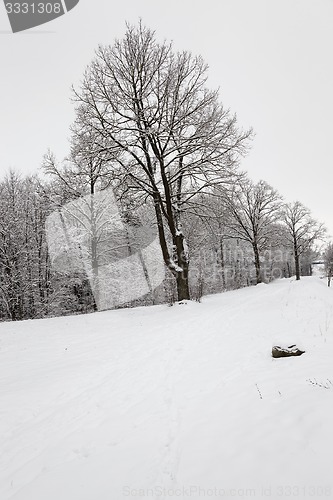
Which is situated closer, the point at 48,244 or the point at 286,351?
the point at 286,351

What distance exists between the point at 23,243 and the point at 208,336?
16.1m

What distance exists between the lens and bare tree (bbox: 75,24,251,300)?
10812 millimetres

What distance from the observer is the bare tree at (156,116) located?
1081 centimetres

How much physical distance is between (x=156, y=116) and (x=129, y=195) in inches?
152

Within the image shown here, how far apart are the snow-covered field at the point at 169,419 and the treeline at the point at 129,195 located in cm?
701

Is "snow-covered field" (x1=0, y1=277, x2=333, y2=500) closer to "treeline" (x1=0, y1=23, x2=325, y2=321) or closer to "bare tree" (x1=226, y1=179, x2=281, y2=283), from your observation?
"treeline" (x1=0, y1=23, x2=325, y2=321)

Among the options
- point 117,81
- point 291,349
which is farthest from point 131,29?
point 291,349

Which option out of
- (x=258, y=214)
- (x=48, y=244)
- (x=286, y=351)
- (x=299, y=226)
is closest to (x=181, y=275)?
(x=286, y=351)

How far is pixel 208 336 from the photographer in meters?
6.78

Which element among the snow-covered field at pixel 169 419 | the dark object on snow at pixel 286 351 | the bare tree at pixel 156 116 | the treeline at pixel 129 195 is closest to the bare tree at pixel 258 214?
the treeline at pixel 129 195

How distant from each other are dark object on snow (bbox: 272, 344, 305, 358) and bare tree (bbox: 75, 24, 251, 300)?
23.9 feet

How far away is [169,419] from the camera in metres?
3.26

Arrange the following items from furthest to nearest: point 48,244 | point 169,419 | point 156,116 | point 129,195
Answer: point 48,244, point 129,195, point 156,116, point 169,419

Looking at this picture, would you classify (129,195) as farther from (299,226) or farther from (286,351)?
(299,226)
